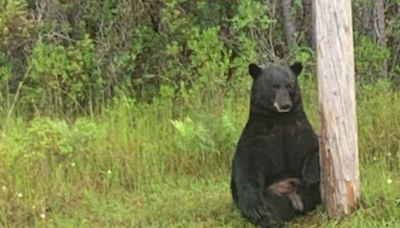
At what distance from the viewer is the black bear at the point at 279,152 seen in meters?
6.79

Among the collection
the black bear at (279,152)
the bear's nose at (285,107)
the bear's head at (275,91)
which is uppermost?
the bear's head at (275,91)

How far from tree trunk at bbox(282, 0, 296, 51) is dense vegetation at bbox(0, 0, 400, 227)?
0.03m

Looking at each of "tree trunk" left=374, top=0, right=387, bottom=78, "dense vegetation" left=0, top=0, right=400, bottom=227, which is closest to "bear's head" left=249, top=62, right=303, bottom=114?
"dense vegetation" left=0, top=0, right=400, bottom=227

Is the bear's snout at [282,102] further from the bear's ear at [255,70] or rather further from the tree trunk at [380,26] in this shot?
the tree trunk at [380,26]

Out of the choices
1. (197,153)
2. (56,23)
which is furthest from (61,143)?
(56,23)

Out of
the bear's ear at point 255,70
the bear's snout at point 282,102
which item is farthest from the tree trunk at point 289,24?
the bear's snout at point 282,102

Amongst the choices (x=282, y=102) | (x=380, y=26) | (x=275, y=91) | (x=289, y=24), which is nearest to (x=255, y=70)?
(x=275, y=91)

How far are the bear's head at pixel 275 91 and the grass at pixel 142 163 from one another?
2.77 ft

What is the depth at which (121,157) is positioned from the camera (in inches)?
339

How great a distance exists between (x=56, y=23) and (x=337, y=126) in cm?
520

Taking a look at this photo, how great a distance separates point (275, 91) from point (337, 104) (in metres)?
0.55

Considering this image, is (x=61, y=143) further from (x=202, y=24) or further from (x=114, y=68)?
(x=202, y=24)

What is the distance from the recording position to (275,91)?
6871 millimetres

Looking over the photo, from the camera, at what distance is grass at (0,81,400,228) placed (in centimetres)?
752
